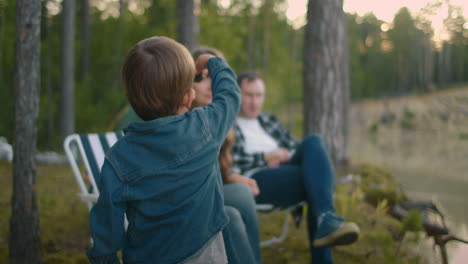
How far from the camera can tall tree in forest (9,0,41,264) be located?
88.7 inches

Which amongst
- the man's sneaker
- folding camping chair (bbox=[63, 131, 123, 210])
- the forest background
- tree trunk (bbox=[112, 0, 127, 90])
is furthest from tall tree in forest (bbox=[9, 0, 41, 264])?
tree trunk (bbox=[112, 0, 127, 90])

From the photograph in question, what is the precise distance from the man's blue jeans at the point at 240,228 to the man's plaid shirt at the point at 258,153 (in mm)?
757

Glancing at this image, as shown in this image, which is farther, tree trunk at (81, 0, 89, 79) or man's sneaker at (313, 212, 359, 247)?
tree trunk at (81, 0, 89, 79)

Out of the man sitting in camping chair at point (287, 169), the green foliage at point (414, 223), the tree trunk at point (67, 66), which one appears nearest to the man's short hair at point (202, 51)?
the man sitting in camping chair at point (287, 169)

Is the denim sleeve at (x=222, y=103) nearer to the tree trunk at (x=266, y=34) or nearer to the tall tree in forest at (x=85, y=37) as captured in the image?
the tall tree in forest at (x=85, y=37)

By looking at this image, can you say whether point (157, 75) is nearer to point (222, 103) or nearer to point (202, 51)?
point (222, 103)

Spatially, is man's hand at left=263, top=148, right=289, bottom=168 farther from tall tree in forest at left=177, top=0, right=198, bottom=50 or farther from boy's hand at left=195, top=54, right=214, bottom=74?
tall tree in forest at left=177, top=0, right=198, bottom=50

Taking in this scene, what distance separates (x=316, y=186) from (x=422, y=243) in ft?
5.62

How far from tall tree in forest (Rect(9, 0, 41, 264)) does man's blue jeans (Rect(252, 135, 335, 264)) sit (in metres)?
1.36

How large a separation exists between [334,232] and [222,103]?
42.1 inches

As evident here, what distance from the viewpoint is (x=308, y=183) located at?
8.24ft

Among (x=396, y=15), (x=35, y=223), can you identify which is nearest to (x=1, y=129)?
(x=35, y=223)

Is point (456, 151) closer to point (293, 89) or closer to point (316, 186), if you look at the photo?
point (293, 89)

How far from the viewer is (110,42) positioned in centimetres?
1356
